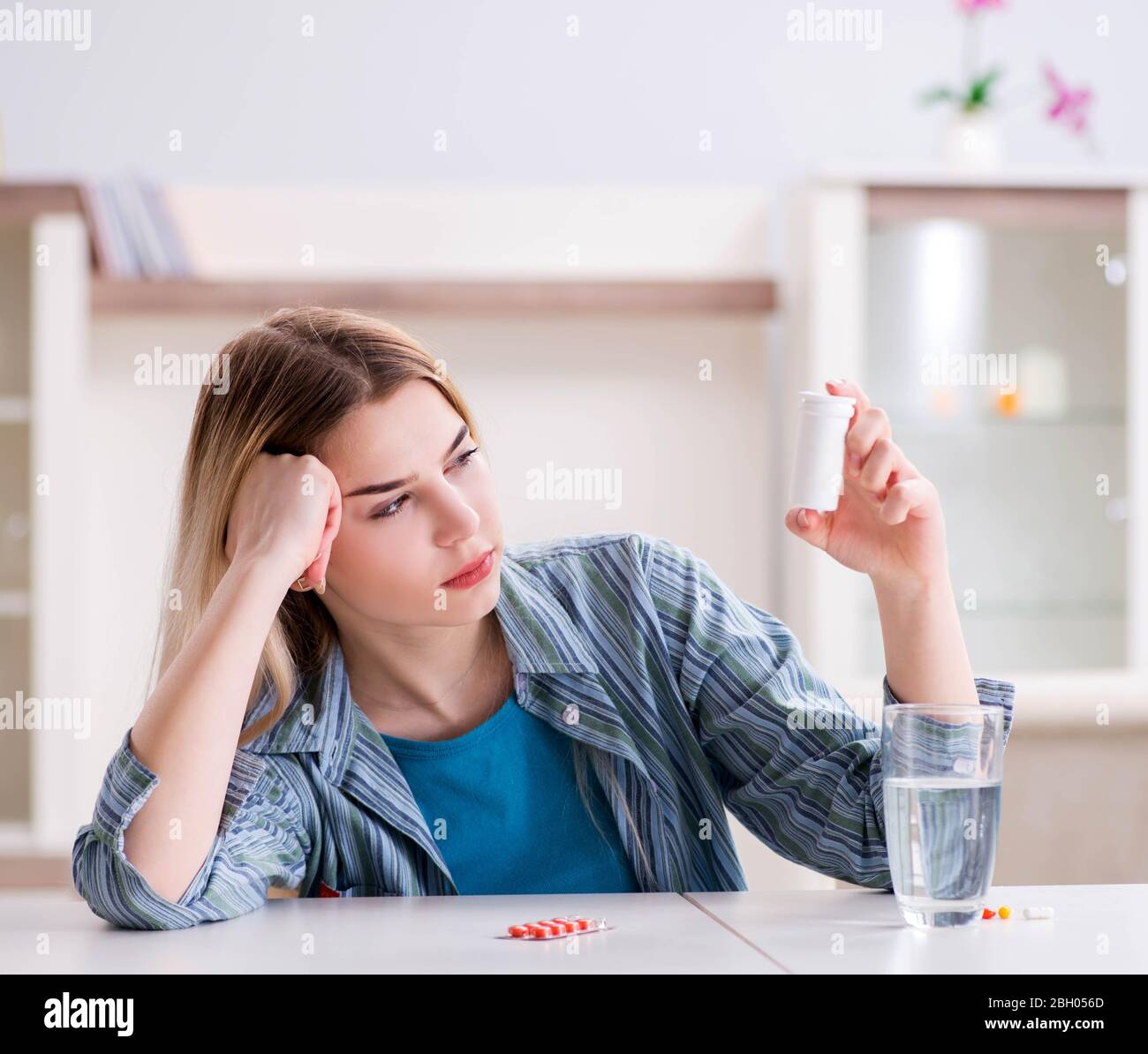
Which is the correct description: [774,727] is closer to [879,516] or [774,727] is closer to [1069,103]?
[879,516]

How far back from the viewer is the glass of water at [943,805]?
972mm

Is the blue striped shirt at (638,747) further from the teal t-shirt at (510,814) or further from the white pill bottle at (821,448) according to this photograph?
the white pill bottle at (821,448)

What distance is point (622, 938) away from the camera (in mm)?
968

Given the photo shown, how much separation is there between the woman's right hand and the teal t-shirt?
0.77ft

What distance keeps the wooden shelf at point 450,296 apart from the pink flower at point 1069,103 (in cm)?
80

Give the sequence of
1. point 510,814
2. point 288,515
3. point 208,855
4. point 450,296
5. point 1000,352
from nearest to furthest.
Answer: point 208,855, point 288,515, point 510,814, point 450,296, point 1000,352

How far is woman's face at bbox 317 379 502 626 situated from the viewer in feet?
4.18

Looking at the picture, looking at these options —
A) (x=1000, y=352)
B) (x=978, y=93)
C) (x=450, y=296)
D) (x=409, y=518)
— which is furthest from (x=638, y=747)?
(x=978, y=93)

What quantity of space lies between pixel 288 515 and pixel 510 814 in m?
0.37

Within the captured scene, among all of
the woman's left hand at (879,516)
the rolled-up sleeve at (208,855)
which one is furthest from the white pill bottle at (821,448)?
the rolled-up sleeve at (208,855)
